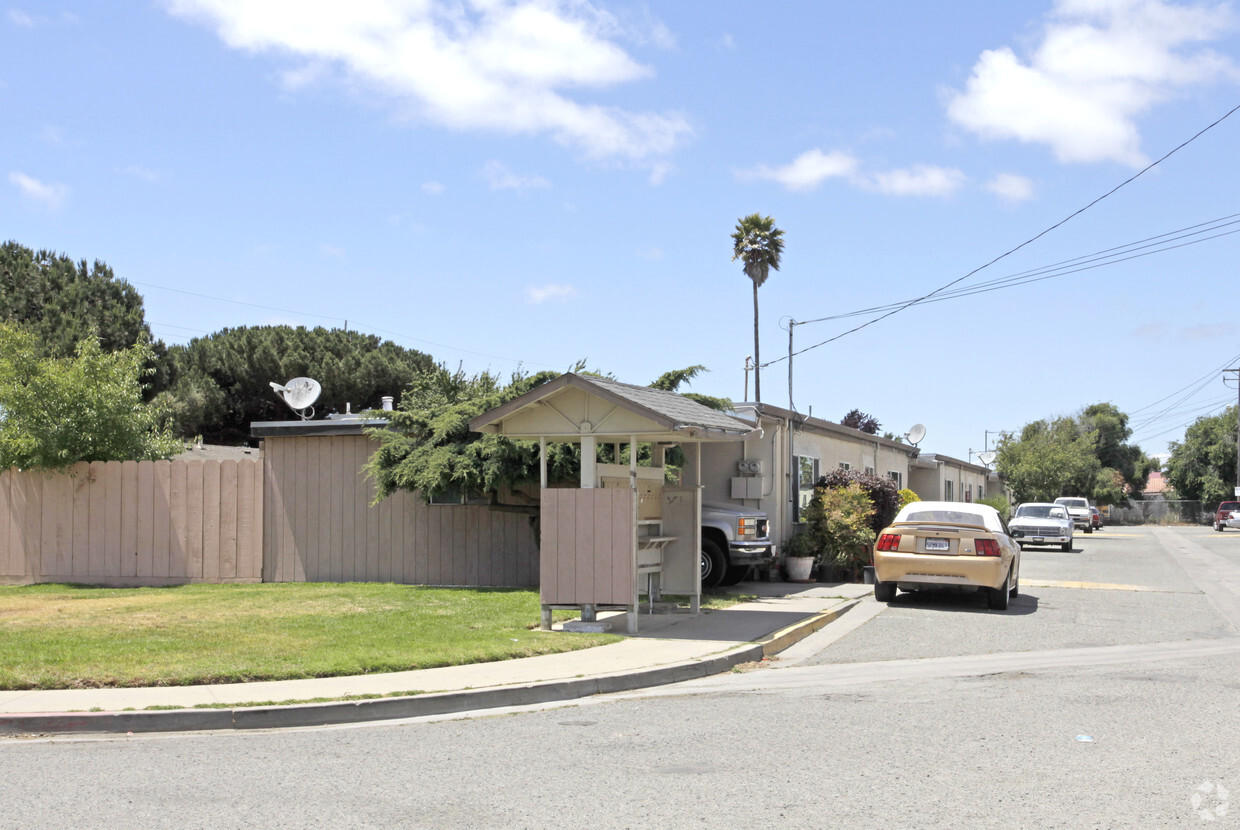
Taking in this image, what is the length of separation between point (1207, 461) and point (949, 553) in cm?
6937

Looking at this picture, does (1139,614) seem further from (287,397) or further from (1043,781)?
(287,397)

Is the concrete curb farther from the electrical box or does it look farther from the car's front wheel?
the electrical box

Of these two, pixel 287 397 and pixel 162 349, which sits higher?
pixel 162 349

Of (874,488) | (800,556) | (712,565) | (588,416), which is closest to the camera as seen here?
(588,416)

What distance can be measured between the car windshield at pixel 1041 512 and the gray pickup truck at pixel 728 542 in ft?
67.5

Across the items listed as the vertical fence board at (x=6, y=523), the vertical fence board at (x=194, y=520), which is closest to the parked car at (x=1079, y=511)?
the vertical fence board at (x=194, y=520)

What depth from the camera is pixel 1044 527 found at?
110ft

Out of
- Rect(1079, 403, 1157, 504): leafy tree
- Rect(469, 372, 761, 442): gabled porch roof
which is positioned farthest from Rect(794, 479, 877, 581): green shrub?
Rect(1079, 403, 1157, 504): leafy tree

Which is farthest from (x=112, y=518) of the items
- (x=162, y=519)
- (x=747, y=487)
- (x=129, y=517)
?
(x=747, y=487)

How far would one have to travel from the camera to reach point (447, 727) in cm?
762

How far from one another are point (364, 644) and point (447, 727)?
3039mm

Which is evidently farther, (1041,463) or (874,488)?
(1041,463)

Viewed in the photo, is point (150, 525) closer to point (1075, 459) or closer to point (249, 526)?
point (249, 526)

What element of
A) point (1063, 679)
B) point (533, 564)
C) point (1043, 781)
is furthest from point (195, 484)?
point (1043, 781)
